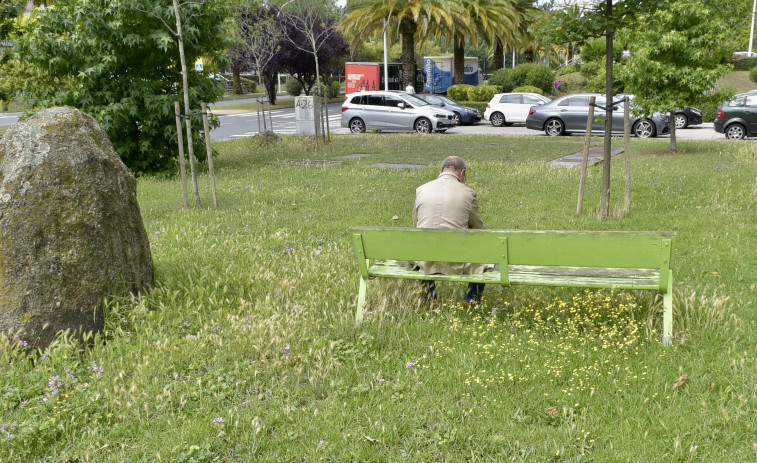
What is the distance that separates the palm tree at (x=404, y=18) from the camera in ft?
110

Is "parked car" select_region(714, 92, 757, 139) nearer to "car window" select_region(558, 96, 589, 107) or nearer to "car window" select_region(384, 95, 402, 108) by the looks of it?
"car window" select_region(558, 96, 589, 107)

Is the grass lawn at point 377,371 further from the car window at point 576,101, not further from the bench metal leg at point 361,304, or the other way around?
the car window at point 576,101

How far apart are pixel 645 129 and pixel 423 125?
25.5 feet

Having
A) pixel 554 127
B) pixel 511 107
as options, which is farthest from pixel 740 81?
pixel 554 127

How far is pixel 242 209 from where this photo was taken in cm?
962

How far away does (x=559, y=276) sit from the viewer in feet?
15.8

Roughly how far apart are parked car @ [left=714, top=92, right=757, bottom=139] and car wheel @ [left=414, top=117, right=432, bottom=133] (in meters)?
9.67

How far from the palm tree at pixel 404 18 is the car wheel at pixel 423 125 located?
350 inches

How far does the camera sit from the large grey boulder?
181 inches

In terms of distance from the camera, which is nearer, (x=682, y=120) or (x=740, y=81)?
(x=682, y=120)

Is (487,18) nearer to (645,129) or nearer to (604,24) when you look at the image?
(645,129)

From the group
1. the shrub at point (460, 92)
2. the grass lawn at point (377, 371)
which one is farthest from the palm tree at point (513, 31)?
the grass lawn at point (377, 371)

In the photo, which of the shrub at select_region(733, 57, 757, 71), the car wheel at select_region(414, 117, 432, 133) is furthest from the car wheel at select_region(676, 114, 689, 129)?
the shrub at select_region(733, 57, 757, 71)

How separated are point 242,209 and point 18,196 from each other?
16.2 feet
